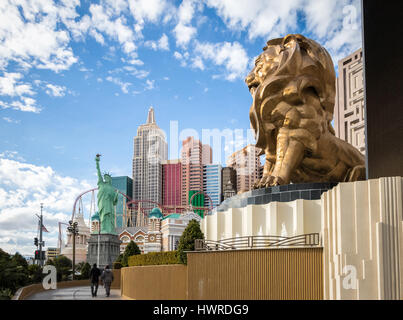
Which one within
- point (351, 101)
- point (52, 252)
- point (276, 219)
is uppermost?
point (351, 101)

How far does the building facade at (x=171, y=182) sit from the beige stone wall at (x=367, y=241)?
121386 millimetres

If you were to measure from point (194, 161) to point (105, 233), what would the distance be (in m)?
67.8

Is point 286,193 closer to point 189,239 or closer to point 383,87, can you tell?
point 189,239

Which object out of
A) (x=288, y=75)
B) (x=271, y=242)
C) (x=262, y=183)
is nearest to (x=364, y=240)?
(x=271, y=242)

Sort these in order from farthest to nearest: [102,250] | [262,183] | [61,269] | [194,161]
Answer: [194,161] < [102,250] < [61,269] < [262,183]

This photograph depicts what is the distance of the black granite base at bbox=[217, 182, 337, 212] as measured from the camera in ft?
48.1

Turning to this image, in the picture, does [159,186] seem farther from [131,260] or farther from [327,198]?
[327,198]

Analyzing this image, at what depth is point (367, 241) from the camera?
380 inches

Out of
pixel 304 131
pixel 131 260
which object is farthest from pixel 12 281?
pixel 304 131

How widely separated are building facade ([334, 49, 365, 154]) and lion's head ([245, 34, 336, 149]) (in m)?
20.6

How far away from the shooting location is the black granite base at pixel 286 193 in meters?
14.6

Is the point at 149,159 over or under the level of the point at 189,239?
over
